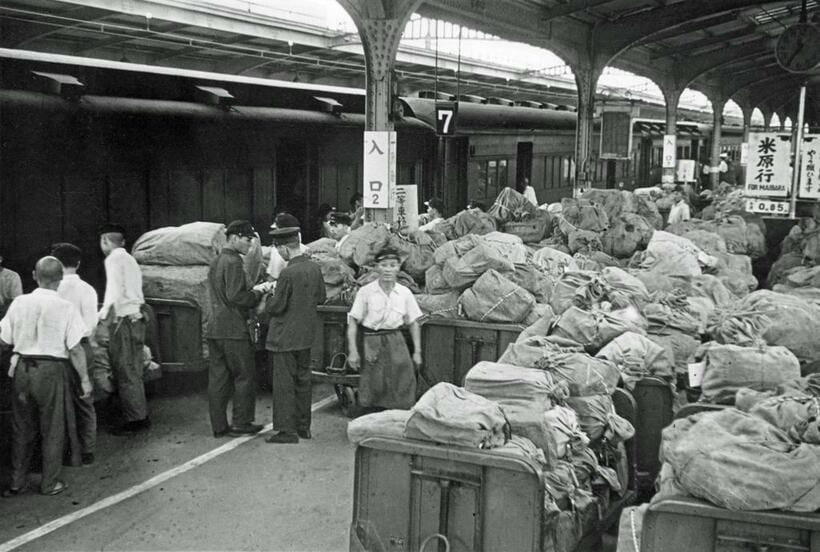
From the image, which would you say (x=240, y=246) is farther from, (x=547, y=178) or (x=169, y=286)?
(x=547, y=178)

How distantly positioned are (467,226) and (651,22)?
29.0ft

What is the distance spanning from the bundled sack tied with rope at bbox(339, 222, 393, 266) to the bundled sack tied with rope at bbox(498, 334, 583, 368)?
276cm

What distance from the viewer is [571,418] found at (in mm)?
4750

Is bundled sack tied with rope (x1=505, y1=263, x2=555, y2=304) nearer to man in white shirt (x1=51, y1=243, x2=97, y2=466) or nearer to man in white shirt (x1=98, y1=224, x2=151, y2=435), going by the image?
man in white shirt (x1=98, y1=224, x2=151, y2=435)

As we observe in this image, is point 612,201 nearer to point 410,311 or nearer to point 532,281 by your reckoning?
point 532,281

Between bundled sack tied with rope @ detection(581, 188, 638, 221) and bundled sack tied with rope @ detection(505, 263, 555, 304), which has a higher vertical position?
bundled sack tied with rope @ detection(581, 188, 638, 221)

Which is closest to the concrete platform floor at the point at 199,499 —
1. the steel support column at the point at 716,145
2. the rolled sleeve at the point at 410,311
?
the rolled sleeve at the point at 410,311

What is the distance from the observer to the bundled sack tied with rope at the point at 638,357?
5.82 m

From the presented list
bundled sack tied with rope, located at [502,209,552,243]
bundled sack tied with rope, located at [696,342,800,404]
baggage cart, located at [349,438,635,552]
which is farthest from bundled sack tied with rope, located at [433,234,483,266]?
baggage cart, located at [349,438,635,552]

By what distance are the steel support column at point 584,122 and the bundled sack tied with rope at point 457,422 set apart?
14.3 meters

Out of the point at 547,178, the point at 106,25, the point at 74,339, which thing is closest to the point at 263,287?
the point at 74,339

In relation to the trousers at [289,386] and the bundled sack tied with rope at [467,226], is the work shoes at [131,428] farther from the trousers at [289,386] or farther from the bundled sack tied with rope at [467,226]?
the bundled sack tied with rope at [467,226]

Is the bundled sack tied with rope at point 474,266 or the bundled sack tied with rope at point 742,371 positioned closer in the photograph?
the bundled sack tied with rope at point 742,371

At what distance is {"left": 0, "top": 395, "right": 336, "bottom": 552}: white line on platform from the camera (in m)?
5.36
